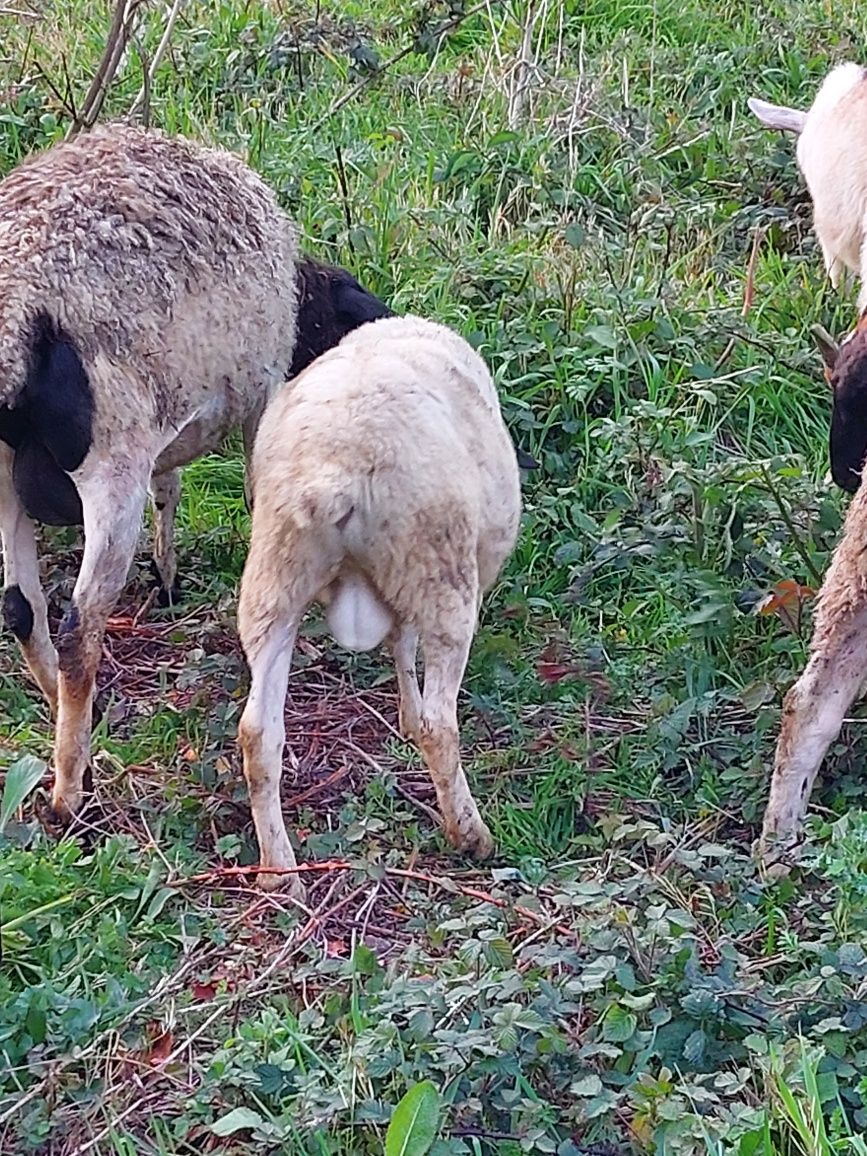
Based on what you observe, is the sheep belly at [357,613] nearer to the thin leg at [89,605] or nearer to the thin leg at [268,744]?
the thin leg at [268,744]

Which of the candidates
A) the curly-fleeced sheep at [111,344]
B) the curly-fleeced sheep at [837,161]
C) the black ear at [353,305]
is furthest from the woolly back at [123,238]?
the curly-fleeced sheep at [837,161]

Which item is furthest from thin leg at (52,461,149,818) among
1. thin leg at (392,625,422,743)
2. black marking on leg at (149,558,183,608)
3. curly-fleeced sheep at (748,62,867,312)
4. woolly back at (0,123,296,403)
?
curly-fleeced sheep at (748,62,867,312)

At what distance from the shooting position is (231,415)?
4918mm

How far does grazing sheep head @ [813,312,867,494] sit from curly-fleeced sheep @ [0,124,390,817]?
1631mm

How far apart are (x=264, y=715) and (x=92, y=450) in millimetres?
875

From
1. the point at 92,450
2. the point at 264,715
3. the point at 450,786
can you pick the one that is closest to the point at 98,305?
the point at 92,450

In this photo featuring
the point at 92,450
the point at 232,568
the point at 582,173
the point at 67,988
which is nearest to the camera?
the point at 67,988

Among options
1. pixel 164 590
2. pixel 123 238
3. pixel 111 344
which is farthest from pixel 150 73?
pixel 111 344

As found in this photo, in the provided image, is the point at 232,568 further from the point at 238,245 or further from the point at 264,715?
the point at 264,715

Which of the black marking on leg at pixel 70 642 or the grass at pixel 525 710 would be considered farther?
the black marking on leg at pixel 70 642

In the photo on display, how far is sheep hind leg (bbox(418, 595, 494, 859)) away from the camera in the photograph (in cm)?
411

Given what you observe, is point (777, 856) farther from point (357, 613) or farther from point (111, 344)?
point (111, 344)

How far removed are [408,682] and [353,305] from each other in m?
1.35

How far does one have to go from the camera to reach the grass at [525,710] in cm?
315
